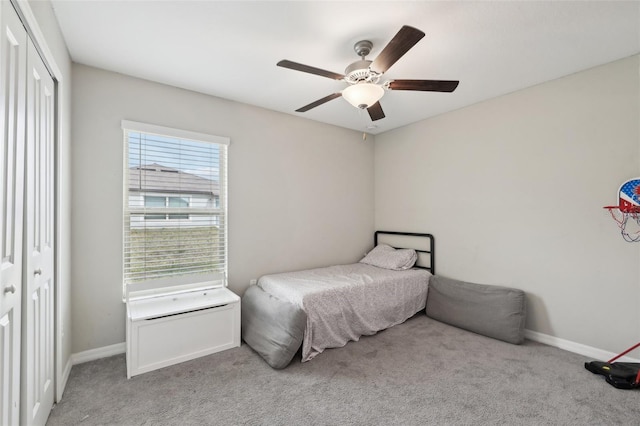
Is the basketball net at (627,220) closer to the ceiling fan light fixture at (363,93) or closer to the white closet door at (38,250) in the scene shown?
the ceiling fan light fixture at (363,93)

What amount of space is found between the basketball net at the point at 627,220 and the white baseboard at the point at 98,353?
4322 millimetres

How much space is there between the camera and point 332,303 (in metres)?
2.83

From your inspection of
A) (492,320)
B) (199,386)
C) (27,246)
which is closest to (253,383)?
(199,386)

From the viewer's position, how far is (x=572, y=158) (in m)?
2.69

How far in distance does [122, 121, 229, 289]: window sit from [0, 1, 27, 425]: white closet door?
4.63 feet

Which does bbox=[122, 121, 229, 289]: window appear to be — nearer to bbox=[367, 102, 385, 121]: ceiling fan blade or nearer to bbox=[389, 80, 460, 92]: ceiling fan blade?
bbox=[367, 102, 385, 121]: ceiling fan blade

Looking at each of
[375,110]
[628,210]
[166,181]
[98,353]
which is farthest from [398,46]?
[98,353]

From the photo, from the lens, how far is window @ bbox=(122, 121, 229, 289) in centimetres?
273

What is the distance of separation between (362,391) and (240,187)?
7.65ft

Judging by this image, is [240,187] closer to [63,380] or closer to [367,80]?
[367,80]

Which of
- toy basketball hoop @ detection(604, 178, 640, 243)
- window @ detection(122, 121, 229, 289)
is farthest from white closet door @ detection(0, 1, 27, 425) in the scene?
toy basketball hoop @ detection(604, 178, 640, 243)

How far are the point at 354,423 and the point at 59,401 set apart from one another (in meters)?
1.95

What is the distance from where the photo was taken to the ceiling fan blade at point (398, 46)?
5.09 feet

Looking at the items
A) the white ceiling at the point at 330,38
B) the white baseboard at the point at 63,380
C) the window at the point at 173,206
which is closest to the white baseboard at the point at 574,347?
the white ceiling at the point at 330,38
